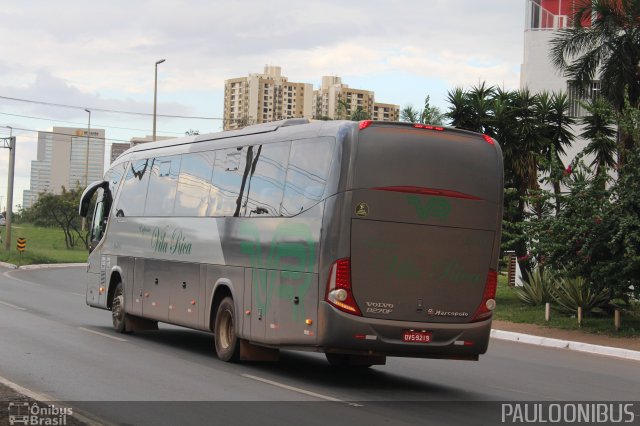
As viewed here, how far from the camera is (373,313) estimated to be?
488 inches

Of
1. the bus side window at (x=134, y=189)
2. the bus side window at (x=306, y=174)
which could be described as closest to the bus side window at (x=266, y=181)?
the bus side window at (x=306, y=174)

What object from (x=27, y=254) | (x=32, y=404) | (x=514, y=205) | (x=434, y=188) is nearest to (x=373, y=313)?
(x=434, y=188)

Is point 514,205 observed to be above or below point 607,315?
above

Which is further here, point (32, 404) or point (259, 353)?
point (259, 353)

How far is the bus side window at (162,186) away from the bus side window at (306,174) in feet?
14.2

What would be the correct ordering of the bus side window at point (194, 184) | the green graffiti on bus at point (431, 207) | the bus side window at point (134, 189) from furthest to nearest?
1. the bus side window at point (134, 189)
2. the bus side window at point (194, 184)
3. the green graffiti on bus at point (431, 207)

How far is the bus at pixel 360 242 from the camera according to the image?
40.5 ft

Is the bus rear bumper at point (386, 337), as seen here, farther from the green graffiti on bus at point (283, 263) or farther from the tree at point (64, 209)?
the tree at point (64, 209)

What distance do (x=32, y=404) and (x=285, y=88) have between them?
74.9 metres

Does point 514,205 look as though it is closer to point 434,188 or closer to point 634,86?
point 634,86

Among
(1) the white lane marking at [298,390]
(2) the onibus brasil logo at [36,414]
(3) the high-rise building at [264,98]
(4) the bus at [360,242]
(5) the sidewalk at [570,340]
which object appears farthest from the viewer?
(3) the high-rise building at [264,98]

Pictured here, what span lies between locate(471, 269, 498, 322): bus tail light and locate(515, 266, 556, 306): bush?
15829 mm

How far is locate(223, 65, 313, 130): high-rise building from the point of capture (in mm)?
81938

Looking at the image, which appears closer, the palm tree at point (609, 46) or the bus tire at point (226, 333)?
the bus tire at point (226, 333)
